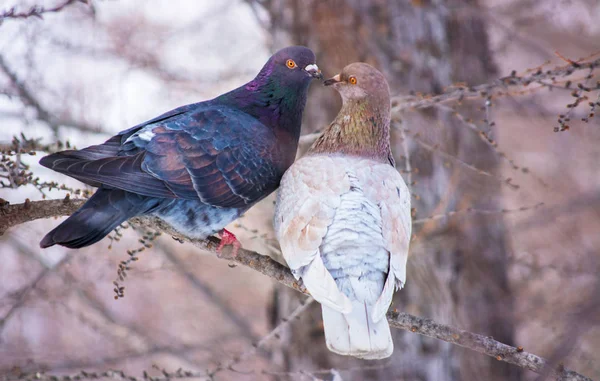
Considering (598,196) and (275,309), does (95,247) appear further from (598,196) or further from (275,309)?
(598,196)

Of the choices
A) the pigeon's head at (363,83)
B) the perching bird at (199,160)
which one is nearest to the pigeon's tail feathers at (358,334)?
the perching bird at (199,160)

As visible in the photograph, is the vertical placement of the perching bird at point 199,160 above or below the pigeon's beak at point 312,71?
below

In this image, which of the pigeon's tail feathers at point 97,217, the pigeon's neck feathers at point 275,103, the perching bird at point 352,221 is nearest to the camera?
the pigeon's tail feathers at point 97,217

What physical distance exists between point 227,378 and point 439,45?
4.14 metres

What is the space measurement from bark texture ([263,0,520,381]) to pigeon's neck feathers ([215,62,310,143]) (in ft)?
5.79

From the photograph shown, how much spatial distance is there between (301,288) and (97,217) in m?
0.99

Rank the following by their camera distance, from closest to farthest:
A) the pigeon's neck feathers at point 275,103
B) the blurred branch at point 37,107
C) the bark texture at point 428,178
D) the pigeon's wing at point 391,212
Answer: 1. the pigeon's wing at point 391,212
2. the pigeon's neck feathers at point 275,103
3. the blurred branch at point 37,107
4. the bark texture at point 428,178

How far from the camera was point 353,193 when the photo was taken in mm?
3250

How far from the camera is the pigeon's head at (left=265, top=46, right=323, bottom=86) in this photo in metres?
3.77

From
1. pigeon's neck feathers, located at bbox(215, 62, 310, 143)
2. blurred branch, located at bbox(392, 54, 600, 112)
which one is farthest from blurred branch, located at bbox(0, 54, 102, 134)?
blurred branch, located at bbox(392, 54, 600, 112)

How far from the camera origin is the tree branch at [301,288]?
2.84 m

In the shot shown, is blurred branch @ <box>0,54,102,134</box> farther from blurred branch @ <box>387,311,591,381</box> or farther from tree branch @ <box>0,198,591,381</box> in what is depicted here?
blurred branch @ <box>387,311,591,381</box>

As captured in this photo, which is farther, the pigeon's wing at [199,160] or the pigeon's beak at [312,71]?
the pigeon's beak at [312,71]

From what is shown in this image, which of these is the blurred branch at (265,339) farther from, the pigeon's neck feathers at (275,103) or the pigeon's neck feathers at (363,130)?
the pigeon's neck feathers at (275,103)
